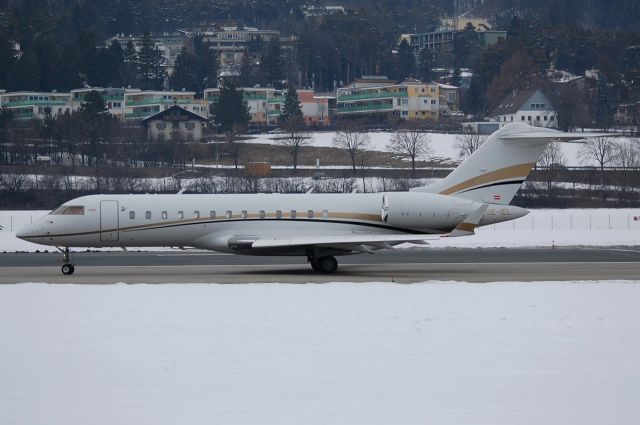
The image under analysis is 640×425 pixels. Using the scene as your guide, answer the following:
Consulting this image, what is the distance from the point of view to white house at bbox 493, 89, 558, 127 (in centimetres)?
12219

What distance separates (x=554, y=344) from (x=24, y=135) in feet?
260

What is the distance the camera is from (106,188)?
224ft

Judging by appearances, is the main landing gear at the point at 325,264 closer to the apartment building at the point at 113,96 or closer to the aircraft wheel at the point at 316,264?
the aircraft wheel at the point at 316,264

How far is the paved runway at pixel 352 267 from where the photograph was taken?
2783cm

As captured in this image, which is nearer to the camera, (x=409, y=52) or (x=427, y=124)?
(x=427, y=124)

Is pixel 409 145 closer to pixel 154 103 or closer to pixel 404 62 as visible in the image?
pixel 154 103

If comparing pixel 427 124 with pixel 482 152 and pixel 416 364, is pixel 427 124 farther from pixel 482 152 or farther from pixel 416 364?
pixel 416 364

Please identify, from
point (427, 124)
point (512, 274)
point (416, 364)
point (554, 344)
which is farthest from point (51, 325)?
point (427, 124)

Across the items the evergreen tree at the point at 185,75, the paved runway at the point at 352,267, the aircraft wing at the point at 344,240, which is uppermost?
the evergreen tree at the point at 185,75

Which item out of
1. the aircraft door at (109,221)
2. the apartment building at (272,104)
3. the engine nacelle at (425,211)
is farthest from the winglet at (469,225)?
the apartment building at (272,104)

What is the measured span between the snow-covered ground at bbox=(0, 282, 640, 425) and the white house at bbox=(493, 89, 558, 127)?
100975mm

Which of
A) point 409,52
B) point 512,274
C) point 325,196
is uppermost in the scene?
point 409,52

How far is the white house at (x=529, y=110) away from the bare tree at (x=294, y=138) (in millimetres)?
24985

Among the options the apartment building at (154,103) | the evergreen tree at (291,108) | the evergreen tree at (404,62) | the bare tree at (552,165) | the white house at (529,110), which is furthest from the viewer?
the evergreen tree at (404,62)
